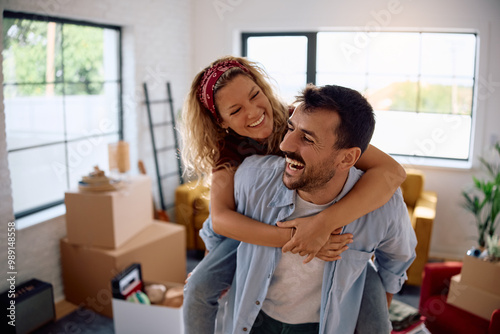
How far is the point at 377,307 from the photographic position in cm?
129

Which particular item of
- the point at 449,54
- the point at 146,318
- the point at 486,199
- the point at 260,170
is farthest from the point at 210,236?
the point at 449,54

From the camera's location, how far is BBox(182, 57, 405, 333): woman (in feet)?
4.05

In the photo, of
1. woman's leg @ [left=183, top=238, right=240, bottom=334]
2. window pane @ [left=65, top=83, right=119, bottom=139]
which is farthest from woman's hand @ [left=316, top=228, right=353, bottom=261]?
window pane @ [left=65, top=83, right=119, bottom=139]

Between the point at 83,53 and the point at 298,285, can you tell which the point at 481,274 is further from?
the point at 83,53

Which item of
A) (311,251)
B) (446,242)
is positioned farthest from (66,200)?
(446,242)

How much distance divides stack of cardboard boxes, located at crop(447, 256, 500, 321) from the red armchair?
0.15ft

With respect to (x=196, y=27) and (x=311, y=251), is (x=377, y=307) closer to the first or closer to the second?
(x=311, y=251)

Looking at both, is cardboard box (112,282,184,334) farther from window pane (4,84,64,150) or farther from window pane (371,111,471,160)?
window pane (371,111,471,160)

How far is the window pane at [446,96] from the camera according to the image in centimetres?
463

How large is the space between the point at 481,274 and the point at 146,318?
2072mm

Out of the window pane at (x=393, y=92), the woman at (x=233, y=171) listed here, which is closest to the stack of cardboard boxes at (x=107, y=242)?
the woman at (x=233, y=171)

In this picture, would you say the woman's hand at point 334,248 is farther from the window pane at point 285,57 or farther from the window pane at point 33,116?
the window pane at point 285,57

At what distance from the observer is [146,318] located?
9.17 feet

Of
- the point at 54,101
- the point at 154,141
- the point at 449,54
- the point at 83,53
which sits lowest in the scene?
the point at 154,141
